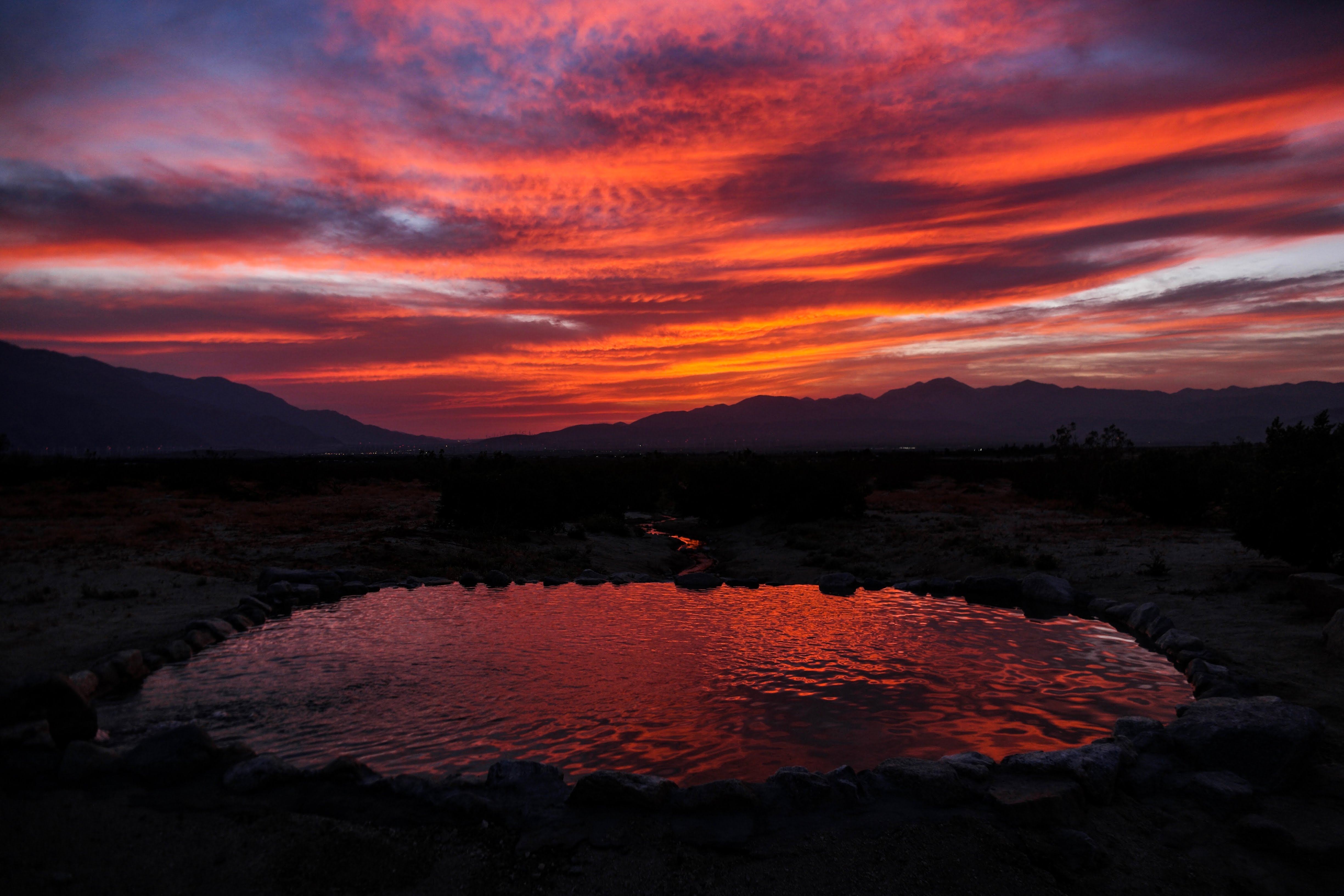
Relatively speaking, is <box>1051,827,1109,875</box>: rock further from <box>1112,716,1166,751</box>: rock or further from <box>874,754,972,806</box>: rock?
<box>1112,716,1166,751</box>: rock

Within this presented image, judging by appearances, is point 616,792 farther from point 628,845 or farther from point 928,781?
point 928,781

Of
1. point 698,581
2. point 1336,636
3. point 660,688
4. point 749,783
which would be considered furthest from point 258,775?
point 1336,636

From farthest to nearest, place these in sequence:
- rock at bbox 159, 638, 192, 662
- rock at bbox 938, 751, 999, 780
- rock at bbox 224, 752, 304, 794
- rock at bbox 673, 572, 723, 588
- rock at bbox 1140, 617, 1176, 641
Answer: rock at bbox 673, 572, 723, 588, rock at bbox 1140, 617, 1176, 641, rock at bbox 159, 638, 192, 662, rock at bbox 938, 751, 999, 780, rock at bbox 224, 752, 304, 794

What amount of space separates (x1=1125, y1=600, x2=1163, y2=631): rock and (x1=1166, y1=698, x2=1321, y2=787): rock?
6.40 metres

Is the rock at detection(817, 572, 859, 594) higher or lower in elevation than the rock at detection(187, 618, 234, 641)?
lower

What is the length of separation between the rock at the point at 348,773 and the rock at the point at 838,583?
14.1 meters

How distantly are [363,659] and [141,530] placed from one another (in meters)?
20.3

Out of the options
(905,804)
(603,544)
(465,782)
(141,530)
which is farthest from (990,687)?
(141,530)

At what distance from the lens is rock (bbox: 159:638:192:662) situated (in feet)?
40.8

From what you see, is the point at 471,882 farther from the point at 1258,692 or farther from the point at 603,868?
the point at 1258,692

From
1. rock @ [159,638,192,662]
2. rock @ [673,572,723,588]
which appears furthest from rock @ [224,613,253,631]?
rock @ [673,572,723,588]

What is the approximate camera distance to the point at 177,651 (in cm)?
1259

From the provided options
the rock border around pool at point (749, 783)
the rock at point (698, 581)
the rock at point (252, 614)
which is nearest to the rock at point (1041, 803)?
the rock border around pool at point (749, 783)

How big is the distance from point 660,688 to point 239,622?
9559mm
